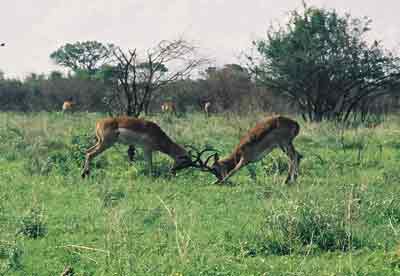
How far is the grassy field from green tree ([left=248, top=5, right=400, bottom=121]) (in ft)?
29.2

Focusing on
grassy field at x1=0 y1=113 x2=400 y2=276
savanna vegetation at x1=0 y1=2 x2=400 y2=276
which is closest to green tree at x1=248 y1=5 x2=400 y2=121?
savanna vegetation at x1=0 y1=2 x2=400 y2=276

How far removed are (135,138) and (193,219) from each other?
4275mm

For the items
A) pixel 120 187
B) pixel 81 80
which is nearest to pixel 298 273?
pixel 120 187

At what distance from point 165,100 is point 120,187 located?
23.7m

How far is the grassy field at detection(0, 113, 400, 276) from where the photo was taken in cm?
504

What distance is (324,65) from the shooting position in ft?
67.1

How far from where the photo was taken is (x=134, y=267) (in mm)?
4777

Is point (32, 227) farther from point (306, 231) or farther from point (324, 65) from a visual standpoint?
point (324, 65)

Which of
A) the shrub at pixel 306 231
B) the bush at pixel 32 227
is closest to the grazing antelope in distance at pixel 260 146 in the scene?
the bush at pixel 32 227

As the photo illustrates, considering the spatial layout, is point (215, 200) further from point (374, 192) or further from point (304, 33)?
point (304, 33)

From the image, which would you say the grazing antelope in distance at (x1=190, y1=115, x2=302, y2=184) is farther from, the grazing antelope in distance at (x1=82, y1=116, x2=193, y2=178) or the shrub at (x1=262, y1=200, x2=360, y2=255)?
the shrub at (x1=262, y1=200, x2=360, y2=255)

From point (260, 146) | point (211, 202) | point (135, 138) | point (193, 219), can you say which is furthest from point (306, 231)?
point (135, 138)

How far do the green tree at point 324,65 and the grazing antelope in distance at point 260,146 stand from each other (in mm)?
9859

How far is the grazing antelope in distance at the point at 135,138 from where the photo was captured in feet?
35.3
